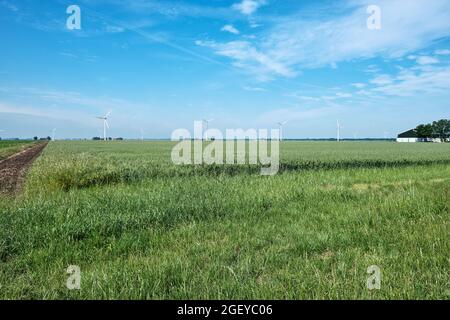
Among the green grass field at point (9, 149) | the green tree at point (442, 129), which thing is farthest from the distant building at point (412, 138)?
the green grass field at point (9, 149)

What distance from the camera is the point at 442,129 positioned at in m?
178

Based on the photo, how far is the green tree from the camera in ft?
583

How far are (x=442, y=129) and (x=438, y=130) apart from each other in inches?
71.4

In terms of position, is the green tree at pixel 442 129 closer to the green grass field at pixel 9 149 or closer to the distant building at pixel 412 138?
the distant building at pixel 412 138

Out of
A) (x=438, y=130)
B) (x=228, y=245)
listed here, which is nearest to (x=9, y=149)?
(x=228, y=245)

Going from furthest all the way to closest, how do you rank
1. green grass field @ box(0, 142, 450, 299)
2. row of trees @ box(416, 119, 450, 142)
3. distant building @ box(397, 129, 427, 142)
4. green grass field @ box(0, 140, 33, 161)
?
distant building @ box(397, 129, 427, 142), row of trees @ box(416, 119, 450, 142), green grass field @ box(0, 140, 33, 161), green grass field @ box(0, 142, 450, 299)

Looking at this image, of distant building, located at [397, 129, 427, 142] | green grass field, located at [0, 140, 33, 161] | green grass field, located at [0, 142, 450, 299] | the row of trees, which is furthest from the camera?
distant building, located at [397, 129, 427, 142]

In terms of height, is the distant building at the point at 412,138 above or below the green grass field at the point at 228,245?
above

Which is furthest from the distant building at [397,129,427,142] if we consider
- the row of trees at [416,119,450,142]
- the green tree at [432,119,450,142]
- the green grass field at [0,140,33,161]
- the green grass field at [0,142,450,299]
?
the green grass field at [0,142,450,299]

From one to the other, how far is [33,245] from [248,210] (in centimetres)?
532

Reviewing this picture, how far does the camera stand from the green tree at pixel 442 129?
178m

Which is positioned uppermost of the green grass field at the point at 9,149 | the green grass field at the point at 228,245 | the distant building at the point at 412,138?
the distant building at the point at 412,138

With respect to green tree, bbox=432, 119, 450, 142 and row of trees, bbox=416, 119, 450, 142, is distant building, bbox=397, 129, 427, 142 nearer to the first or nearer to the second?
row of trees, bbox=416, 119, 450, 142

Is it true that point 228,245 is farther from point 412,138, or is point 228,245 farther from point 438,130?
point 412,138
